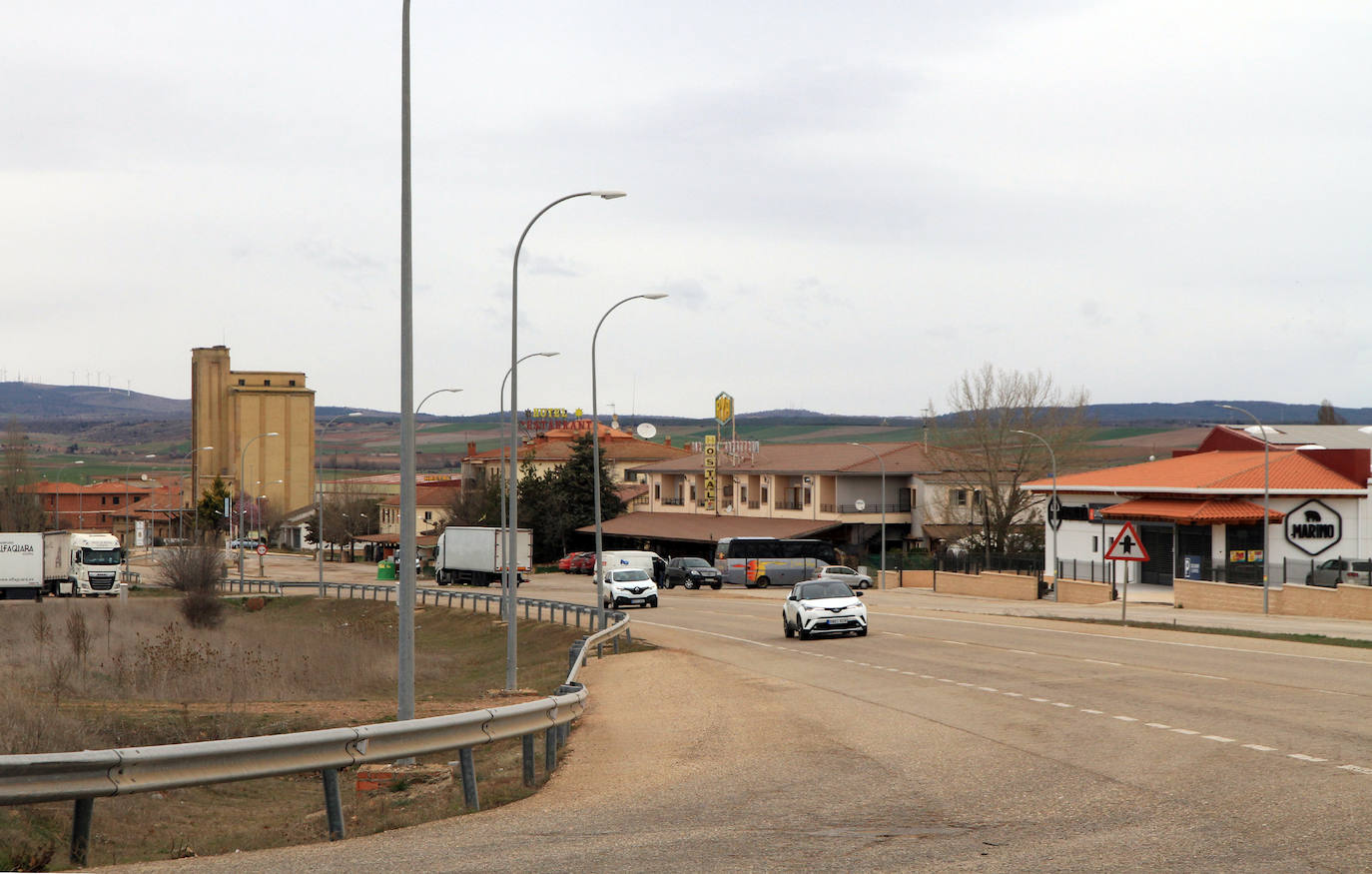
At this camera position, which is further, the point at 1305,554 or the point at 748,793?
the point at 1305,554

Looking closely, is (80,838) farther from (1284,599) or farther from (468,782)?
(1284,599)

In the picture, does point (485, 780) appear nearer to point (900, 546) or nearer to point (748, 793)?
point (748, 793)

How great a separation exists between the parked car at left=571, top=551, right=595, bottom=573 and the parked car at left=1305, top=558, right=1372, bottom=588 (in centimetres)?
4413

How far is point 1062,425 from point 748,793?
71981 mm

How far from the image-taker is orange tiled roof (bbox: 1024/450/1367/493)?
5400 centimetres

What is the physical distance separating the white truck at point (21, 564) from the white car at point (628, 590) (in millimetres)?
29295

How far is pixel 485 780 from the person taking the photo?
44.3 ft

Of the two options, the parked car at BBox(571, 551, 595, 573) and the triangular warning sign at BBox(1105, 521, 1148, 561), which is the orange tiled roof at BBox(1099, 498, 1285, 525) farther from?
the parked car at BBox(571, 551, 595, 573)

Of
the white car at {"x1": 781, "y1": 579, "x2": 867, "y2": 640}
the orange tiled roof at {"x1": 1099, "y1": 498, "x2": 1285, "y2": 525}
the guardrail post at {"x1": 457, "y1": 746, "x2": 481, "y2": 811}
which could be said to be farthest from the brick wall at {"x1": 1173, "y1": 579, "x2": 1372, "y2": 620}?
the guardrail post at {"x1": 457, "y1": 746, "x2": 481, "y2": 811}

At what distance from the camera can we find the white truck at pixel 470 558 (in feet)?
234

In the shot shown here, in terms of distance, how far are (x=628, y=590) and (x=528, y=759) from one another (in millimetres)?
40409

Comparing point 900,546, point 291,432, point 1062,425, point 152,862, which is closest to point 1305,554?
point 1062,425

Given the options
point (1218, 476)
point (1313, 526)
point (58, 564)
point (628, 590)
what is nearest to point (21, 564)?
point (58, 564)

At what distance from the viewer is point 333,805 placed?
9.41 meters
